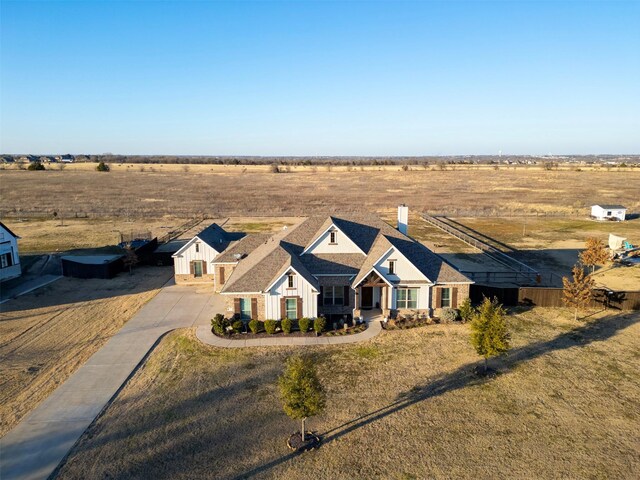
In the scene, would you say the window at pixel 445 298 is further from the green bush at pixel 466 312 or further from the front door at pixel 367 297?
the front door at pixel 367 297

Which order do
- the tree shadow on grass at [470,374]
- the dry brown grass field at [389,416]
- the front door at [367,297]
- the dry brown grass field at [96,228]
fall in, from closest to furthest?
the dry brown grass field at [389,416], the tree shadow on grass at [470,374], the front door at [367,297], the dry brown grass field at [96,228]

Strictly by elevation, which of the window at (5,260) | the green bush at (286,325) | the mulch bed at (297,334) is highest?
the window at (5,260)

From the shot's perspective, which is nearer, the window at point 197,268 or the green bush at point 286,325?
the green bush at point 286,325

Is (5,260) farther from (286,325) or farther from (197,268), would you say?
(286,325)

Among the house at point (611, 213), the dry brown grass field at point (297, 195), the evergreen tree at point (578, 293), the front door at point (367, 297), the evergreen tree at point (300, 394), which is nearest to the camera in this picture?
the evergreen tree at point (300, 394)

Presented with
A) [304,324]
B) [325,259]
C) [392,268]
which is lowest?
[304,324]

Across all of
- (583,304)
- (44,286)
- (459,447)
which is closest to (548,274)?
(583,304)

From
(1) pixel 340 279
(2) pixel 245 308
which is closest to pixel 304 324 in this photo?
(2) pixel 245 308

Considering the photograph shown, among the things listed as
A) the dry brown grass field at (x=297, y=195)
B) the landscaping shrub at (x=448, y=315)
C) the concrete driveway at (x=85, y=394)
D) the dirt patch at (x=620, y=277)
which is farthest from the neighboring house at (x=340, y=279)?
the dry brown grass field at (x=297, y=195)

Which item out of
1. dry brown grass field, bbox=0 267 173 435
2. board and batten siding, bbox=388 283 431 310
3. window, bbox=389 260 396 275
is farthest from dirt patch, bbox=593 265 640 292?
dry brown grass field, bbox=0 267 173 435
